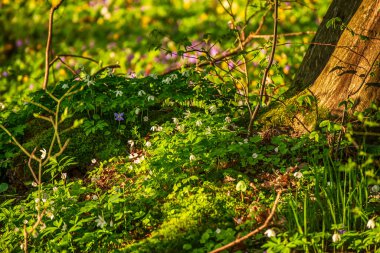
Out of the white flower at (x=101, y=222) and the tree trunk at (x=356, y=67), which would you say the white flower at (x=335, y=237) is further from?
the white flower at (x=101, y=222)

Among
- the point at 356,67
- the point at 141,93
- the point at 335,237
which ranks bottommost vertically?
the point at 335,237

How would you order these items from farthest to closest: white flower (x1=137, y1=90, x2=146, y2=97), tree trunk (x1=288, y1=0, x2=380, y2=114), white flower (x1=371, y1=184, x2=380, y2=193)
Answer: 1. white flower (x1=137, y1=90, x2=146, y2=97)
2. tree trunk (x1=288, y1=0, x2=380, y2=114)
3. white flower (x1=371, y1=184, x2=380, y2=193)

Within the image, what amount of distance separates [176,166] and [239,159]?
52 centimetres

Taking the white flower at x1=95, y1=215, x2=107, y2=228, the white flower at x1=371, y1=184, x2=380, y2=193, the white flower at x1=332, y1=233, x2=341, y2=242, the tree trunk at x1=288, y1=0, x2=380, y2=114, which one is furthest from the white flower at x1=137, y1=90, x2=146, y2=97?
the white flower at x1=332, y1=233, x2=341, y2=242

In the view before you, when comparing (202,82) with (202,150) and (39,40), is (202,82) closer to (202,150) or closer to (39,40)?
(202,150)

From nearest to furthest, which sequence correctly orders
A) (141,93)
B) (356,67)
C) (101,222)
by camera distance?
(101,222) → (356,67) → (141,93)

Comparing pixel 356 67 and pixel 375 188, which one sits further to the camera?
pixel 356 67

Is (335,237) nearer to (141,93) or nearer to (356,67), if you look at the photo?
(356,67)

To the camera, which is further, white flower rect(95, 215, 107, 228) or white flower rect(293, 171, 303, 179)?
white flower rect(293, 171, 303, 179)

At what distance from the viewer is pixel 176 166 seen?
3811 mm

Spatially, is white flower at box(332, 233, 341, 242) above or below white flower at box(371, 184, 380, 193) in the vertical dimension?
below

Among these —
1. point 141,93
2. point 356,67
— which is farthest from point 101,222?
point 356,67

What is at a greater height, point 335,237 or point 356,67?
point 356,67

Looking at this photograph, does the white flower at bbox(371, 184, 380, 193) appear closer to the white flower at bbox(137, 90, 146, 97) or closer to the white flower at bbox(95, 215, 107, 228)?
the white flower at bbox(95, 215, 107, 228)
